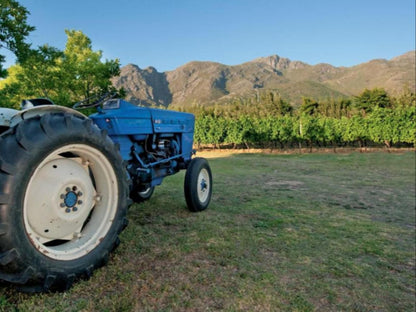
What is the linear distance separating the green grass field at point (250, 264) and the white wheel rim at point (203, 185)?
265 millimetres

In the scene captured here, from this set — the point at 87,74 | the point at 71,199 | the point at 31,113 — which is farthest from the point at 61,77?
the point at 71,199

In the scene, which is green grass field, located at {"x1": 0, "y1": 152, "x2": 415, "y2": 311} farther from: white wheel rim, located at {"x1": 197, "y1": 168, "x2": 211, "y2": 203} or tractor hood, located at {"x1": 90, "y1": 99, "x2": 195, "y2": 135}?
tractor hood, located at {"x1": 90, "y1": 99, "x2": 195, "y2": 135}

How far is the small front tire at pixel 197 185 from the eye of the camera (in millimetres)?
4188

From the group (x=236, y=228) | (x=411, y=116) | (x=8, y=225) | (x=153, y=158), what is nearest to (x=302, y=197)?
(x=236, y=228)

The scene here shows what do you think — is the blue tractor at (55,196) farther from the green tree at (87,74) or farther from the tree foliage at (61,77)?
the green tree at (87,74)

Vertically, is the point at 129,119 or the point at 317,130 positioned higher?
the point at 317,130

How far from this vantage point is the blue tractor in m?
1.59

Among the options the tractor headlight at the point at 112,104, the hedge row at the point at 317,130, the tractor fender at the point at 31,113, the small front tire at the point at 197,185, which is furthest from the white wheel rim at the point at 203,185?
the hedge row at the point at 317,130

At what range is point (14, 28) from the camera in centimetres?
1100

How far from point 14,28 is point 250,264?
43.5ft

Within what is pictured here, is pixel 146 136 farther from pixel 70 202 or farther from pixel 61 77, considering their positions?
pixel 61 77

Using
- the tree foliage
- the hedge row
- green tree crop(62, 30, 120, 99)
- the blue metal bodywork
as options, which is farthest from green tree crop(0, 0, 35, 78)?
the hedge row

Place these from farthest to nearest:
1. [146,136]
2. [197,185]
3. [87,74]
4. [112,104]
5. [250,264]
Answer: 1. [87,74]
2. [197,185]
3. [146,136]
4. [112,104]
5. [250,264]

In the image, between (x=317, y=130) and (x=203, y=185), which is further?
(x=317, y=130)
